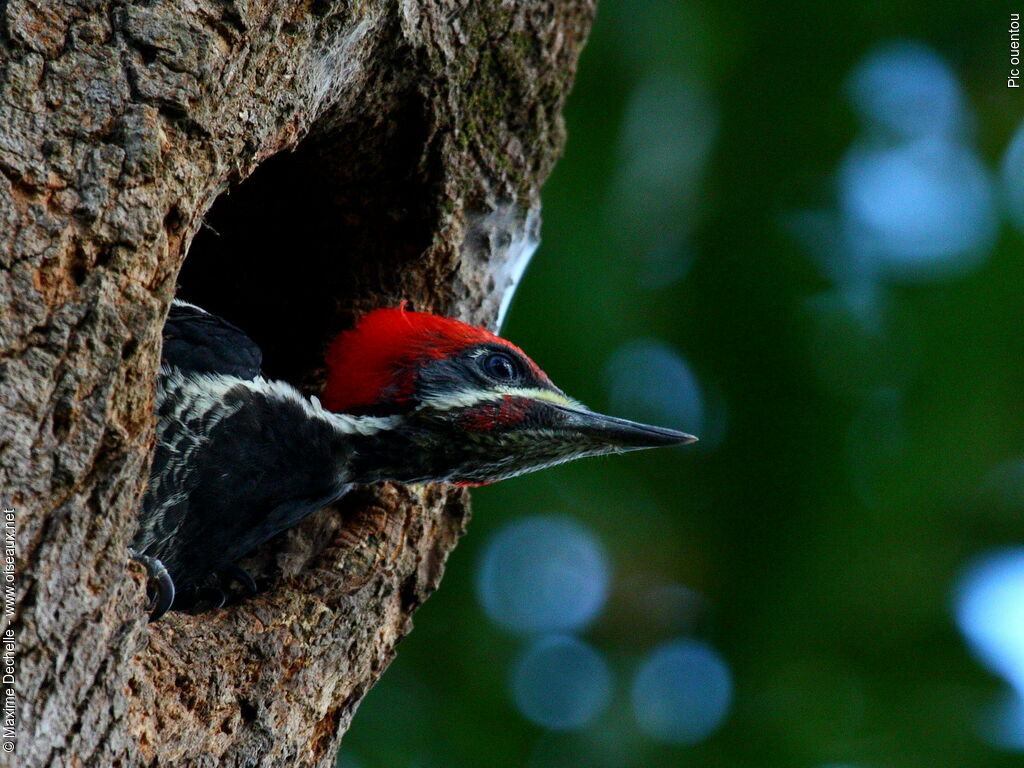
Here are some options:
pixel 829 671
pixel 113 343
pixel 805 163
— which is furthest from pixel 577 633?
pixel 113 343

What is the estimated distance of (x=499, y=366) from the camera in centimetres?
321

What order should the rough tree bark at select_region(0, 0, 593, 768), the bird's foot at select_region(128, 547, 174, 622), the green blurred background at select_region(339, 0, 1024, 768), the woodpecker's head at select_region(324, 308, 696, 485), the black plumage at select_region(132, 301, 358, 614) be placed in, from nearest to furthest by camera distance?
1. the rough tree bark at select_region(0, 0, 593, 768)
2. the bird's foot at select_region(128, 547, 174, 622)
3. the black plumage at select_region(132, 301, 358, 614)
4. the woodpecker's head at select_region(324, 308, 696, 485)
5. the green blurred background at select_region(339, 0, 1024, 768)

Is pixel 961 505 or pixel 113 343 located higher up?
pixel 961 505

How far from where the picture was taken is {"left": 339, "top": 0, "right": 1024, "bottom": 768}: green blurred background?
5180 mm

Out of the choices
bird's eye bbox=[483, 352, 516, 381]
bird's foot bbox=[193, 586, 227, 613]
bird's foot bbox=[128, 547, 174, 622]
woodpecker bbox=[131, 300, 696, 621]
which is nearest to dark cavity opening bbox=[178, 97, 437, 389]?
woodpecker bbox=[131, 300, 696, 621]

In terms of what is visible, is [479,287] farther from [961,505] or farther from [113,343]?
[961,505]

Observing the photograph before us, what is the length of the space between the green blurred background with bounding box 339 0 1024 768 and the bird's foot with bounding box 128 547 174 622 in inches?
106

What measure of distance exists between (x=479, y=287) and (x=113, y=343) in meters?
1.63

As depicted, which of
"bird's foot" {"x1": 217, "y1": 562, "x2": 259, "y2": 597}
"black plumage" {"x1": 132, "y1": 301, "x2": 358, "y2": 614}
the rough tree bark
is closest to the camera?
the rough tree bark

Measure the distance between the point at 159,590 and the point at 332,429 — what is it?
66cm

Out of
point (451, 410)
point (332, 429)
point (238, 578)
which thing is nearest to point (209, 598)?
point (238, 578)

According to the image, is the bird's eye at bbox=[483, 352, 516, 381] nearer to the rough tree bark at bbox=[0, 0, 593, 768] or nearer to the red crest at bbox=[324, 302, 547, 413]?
the red crest at bbox=[324, 302, 547, 413]

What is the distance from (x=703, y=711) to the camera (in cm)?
529

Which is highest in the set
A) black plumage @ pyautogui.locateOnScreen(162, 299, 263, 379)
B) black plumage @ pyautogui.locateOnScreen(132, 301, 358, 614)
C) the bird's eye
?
the bird's eye
